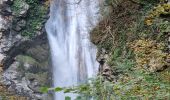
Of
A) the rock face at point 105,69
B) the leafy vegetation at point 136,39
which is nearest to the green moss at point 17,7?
the leafy vegetation at point 136,39

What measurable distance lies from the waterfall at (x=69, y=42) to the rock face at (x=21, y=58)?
0.55 meters

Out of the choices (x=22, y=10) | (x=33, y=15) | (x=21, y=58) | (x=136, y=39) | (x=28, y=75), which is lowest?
(x=28, y=75)

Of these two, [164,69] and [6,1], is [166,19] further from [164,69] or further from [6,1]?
[6,1]

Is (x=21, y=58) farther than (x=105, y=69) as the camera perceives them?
Yes

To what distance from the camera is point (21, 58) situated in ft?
54.9

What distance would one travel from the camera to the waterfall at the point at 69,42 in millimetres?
16109

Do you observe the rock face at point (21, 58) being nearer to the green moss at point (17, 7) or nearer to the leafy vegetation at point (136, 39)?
the green moss at point (17, 7)

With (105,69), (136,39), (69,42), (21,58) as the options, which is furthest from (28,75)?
(136,39)

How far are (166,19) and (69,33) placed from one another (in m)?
10.8

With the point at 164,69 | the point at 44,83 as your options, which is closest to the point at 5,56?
the point at 44,83

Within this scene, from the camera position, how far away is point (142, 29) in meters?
7.57

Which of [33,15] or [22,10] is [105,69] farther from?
[33,15]

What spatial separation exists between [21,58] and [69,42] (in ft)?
7.59

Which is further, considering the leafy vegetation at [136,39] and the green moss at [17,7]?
the green moss at [17,7]
